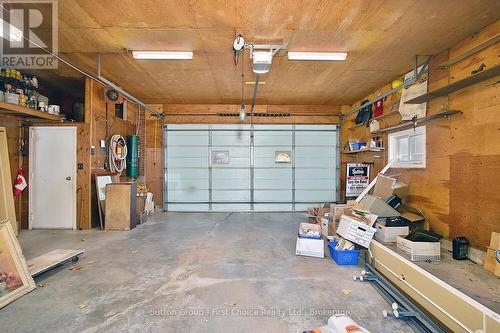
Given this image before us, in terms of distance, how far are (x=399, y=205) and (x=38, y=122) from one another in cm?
697

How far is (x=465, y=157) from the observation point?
121 inches

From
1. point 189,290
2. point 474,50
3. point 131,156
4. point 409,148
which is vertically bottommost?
point 189,290

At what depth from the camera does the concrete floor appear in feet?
6.34

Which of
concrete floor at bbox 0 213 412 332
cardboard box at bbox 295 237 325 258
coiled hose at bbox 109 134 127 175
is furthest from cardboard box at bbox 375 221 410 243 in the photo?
coiled hose at bbox 109 134 127 175

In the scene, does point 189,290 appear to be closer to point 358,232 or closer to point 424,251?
point 358,232

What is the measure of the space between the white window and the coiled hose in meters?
6.12

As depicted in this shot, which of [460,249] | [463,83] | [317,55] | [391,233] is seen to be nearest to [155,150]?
[317,55]

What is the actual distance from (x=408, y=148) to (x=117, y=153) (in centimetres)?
624

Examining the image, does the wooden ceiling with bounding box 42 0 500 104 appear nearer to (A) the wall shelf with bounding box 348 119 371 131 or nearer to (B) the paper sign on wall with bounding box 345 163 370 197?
(A) the wall shelf with bounding box 348 119 371 131

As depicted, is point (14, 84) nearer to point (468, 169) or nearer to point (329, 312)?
point (329, 312)

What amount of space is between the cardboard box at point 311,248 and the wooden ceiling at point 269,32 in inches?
112

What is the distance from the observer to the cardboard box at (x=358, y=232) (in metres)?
3.05

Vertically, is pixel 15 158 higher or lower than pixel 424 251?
higher

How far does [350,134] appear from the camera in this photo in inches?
262
